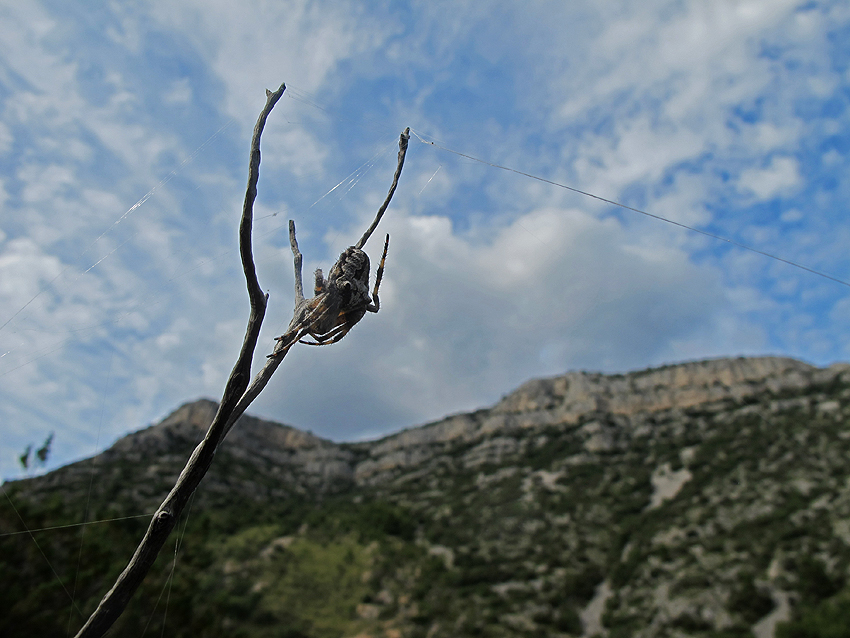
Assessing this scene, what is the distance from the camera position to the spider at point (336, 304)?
266cm

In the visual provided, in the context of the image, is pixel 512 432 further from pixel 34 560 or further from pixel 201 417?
pixel 34 560

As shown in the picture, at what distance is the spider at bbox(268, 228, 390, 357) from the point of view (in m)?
2.66

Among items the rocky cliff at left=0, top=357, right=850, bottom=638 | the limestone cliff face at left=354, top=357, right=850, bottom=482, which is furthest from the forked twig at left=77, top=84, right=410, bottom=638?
the limestone cliff face at left=354, top=357, right=850, bottom=482

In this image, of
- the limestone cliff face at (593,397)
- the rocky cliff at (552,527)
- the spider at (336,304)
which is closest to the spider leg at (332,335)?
the spider at (336,304)

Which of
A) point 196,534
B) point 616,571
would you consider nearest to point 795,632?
point 616,571

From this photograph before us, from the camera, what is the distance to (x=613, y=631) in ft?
100

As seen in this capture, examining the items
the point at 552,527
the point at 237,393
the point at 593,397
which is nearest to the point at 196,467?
the point at 237,393

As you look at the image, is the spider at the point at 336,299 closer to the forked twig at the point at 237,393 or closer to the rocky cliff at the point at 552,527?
the forked twig at the point at 237,393

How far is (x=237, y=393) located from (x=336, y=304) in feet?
2.74

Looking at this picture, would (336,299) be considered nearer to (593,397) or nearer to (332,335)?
(332,335)

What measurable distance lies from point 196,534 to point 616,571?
94.2ft

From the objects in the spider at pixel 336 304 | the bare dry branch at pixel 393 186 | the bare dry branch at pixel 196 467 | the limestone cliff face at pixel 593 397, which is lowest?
the bare dry branch at pixel 196 467

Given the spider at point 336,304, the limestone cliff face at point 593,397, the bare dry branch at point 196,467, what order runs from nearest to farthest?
the bare dry branch at point 196,467 → the spider at point 336,304 → the limestone cliff face at point 593,397

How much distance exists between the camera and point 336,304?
2836mm
